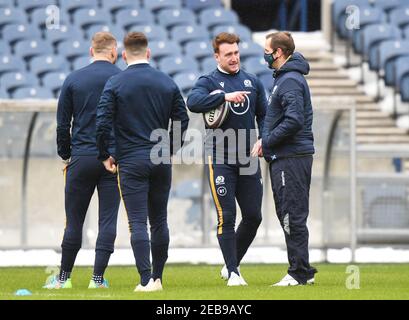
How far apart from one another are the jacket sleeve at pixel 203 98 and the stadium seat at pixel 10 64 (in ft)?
32.5

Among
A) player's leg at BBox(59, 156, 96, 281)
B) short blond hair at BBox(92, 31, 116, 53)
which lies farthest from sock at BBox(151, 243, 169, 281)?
short blond hair at BBox(92, 31, 116, 53)

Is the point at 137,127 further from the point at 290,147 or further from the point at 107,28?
the point at 107,28

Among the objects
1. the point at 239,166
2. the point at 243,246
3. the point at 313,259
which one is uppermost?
the point at 239,166

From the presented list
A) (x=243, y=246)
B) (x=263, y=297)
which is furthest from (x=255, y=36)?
(x=263, y=297)

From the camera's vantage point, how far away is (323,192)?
15.7 m

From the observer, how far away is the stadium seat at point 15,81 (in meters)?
20.0

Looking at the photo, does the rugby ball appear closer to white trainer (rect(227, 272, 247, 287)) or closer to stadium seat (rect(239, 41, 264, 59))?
white trainer (rect(227, 272, 247, 287))

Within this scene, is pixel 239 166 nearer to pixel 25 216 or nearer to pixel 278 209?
pixel 278 209

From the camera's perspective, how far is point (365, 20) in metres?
23.2

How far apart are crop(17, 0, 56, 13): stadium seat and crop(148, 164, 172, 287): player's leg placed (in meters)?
12.5

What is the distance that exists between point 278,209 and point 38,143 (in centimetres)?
528

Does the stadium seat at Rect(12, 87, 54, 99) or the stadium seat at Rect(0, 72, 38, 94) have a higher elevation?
the stadium seat at Rect(0, 72, 38, 94)

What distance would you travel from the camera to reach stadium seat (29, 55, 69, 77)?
814 inches

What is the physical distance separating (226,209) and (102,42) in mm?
1645
